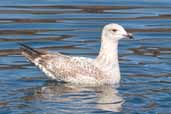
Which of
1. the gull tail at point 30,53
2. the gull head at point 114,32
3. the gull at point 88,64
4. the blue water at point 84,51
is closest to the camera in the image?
the blue water at point 84,51

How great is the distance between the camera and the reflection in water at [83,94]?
1441 centimetres

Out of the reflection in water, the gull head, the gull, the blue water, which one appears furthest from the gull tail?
the gull head

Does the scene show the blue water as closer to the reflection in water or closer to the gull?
the reflection in water

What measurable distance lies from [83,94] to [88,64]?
3.55 ft

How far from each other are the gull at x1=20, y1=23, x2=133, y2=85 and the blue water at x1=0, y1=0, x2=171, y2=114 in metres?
0.21

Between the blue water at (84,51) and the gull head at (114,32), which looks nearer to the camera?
the blue water at (84,51)

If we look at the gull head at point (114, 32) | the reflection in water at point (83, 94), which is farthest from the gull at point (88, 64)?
the reflection in water at point (83, 94)

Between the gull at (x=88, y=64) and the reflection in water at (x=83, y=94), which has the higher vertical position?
the gull at (x=88, y=64)

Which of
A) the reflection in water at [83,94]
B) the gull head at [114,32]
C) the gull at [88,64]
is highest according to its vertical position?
the gull head at [114,32]

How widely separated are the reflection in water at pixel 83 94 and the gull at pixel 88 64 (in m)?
0.20

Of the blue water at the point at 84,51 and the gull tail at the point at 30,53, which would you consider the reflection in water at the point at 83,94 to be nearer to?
the blue water at the point at 84,51

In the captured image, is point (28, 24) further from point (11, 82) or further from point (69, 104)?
point (69, 104)

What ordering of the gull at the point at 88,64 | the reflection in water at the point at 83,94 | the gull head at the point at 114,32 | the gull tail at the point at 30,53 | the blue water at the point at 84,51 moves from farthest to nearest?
the gull tail at the point at 30,53
the gull at the point at 88,64
the gull head at the point at 114,32
the reflection in water at the point at 83,94
the blue water at the point at 84,51

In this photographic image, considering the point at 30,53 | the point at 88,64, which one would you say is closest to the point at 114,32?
the point at 88,64
